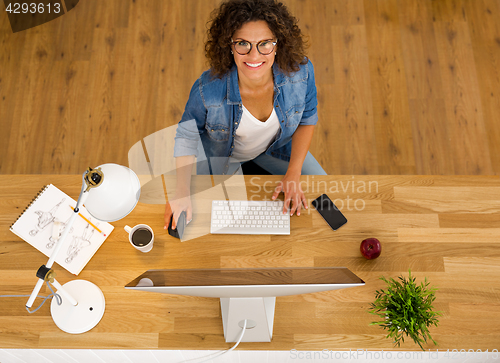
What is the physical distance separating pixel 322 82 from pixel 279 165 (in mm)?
1083

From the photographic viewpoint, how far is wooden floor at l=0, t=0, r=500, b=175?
7.97ft

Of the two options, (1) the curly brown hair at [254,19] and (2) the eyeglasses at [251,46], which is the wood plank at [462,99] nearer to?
(1) the curly brown hair at [254,19]

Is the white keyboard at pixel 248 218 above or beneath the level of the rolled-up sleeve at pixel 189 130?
beneath

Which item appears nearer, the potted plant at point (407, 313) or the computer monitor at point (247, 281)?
the computer monitor at point (247, 281)

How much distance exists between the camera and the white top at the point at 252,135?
59.0 inches

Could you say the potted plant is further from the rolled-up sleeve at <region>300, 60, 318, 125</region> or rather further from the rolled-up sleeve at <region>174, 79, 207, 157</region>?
the rolled-up sleeve at <region>174, 79, 207, 157</region>

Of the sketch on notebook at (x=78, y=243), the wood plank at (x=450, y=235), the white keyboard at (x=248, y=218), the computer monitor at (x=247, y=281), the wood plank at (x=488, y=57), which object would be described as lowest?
the computer monitor at (x=247, y=281)

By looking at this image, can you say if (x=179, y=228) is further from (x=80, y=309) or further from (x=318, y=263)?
(x=318, y=263)

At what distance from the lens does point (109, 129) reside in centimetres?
247

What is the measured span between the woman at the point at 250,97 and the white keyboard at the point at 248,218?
0.05 m

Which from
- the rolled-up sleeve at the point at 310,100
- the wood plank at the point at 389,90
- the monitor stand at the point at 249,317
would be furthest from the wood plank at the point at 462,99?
the monitor stand at the point at 249,317

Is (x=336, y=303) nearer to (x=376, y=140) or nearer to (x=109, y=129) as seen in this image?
(x=376, y=140)

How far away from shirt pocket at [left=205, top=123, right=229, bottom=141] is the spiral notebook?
0.57m

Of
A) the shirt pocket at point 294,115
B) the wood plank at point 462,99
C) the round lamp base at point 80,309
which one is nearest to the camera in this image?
the round lamp base at point 80,309
